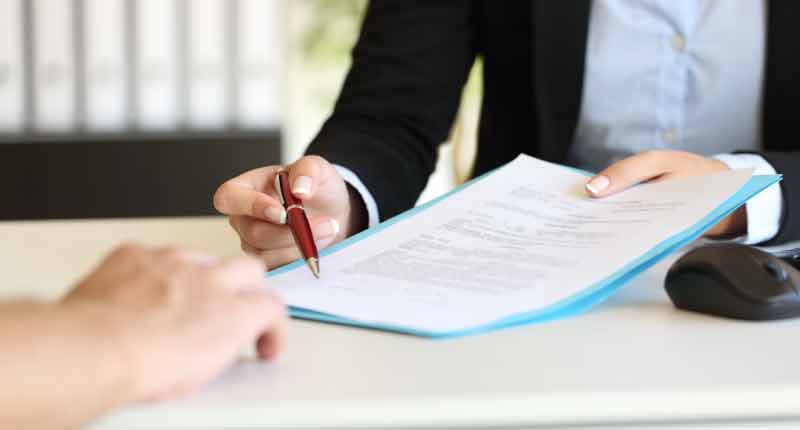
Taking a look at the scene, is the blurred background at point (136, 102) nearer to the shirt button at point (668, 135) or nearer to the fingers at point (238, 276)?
the shirt button at point (668, 135)

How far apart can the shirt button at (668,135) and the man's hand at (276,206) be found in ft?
1.86

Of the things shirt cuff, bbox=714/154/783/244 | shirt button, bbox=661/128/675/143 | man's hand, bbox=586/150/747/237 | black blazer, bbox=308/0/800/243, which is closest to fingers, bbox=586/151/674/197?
man's hand, bbox=586/150/747/237

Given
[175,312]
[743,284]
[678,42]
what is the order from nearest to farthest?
[175,312] < [743,284] < [678,42]

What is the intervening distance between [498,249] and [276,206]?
0.20 metres

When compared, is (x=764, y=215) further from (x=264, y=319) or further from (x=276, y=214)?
(x=264, y=319)

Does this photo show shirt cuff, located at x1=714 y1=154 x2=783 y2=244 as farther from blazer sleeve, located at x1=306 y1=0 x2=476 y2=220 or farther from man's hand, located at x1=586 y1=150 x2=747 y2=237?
blazer sleeve, located at x1=306 y1=0 x2=476 y2=220

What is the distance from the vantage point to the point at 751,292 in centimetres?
75

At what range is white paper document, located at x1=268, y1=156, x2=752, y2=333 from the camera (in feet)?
2.48

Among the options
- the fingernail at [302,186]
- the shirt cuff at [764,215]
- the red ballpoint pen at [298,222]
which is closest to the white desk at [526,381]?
the red ballpoint pen at [298,222]

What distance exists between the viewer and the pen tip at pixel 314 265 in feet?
2.76

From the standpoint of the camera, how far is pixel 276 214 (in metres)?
0.93

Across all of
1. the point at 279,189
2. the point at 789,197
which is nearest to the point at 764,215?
the point at 789,197

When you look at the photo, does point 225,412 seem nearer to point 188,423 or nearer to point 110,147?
point 188,423

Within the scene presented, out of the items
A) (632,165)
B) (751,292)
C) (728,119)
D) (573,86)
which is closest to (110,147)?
(573,86)
